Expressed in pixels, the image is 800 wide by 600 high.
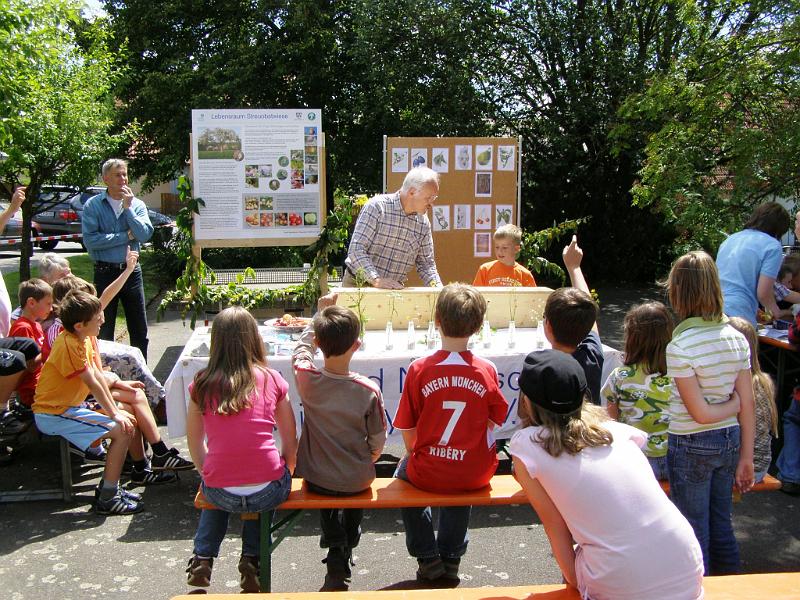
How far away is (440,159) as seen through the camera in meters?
8.61

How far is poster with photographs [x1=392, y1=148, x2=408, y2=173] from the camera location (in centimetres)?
849

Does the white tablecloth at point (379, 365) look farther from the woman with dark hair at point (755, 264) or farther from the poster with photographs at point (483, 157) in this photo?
the poster with photographs at point (483, 157)

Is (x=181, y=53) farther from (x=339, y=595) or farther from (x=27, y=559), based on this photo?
(x=339, y=595)

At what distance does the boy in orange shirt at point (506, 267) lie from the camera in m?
5.48

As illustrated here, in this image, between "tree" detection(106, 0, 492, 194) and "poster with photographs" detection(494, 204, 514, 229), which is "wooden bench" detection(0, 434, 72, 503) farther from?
"tree" detection(106, 0, 492, 194)

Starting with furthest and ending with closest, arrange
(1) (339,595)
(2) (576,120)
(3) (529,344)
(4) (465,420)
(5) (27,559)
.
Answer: (2) (576,120), (3) (529,344), (5) (27,559), (4) (465,420), (1) (339,595)

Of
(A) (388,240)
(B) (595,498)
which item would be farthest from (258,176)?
(B) (595,498)

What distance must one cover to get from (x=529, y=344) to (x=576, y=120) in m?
8.85

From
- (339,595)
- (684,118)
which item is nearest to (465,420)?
(339,595)

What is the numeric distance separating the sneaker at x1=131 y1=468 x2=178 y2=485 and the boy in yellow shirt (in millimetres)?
255

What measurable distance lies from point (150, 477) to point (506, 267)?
2.81 meters

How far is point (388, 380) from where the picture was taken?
4285 millimetres

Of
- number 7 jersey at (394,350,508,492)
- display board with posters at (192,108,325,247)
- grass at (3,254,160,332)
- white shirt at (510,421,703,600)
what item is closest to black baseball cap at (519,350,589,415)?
white shirt at (510,421,703,600)

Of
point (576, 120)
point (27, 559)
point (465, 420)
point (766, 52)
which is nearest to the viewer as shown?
point (465, 420)
